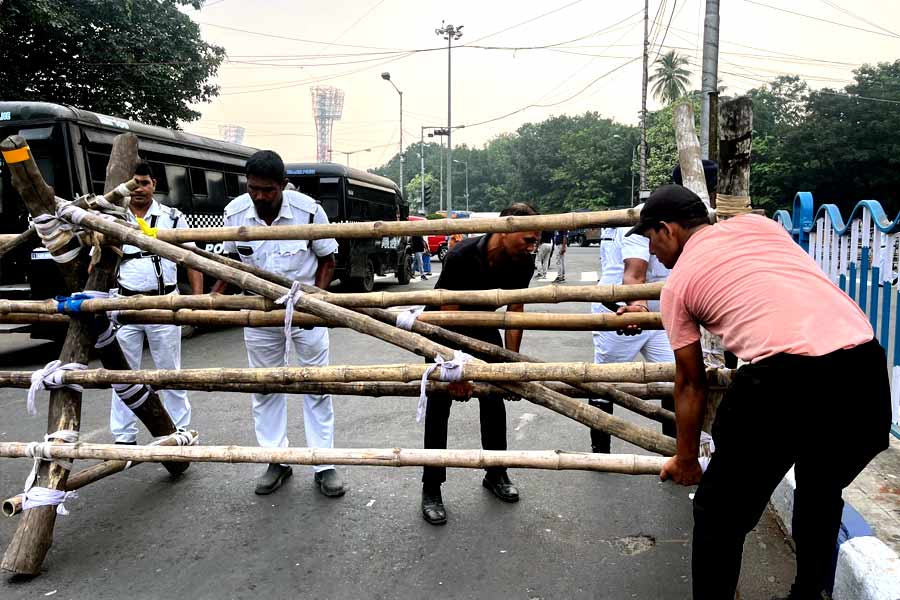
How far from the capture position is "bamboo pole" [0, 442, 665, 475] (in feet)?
7.86

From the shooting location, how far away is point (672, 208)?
2180mm

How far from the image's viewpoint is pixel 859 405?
1938 mm

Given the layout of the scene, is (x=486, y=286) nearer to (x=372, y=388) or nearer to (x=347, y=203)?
(x=372, y=388)

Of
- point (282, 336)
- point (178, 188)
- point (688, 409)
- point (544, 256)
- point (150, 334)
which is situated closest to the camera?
point (688, 409)

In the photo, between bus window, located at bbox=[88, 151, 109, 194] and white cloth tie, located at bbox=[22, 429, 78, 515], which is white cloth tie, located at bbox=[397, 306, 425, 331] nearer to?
white cloth tie, located at bbox=[22, 429, 78, 515]

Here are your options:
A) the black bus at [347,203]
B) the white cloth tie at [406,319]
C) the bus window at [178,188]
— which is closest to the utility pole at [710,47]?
the black bus at [347,203]

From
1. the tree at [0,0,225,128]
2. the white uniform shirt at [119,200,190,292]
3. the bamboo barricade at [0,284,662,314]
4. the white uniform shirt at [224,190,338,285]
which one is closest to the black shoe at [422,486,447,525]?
the bamboo barricade at [0,284,662,314]

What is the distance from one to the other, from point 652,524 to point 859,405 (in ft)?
5.24

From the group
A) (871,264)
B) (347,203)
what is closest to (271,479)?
(871,264)

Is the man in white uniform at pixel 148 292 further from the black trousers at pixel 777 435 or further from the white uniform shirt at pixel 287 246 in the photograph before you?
the black trousers at pixel 777 435

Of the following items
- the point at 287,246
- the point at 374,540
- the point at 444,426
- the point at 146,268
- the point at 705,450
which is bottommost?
the point at 374,540

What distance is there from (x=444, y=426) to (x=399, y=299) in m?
0.82

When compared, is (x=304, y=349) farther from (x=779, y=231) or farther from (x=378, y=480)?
(x=779, y=231)

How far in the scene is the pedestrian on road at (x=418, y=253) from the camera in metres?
18.3
